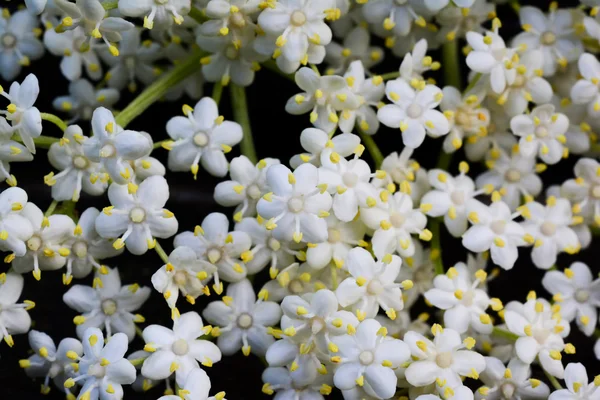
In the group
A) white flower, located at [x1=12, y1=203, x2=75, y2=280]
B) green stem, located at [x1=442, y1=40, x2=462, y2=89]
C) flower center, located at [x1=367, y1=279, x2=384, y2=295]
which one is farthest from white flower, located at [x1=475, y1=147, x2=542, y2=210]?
white flower, located at [x1=12, y1=203, x2=75, y2=280]

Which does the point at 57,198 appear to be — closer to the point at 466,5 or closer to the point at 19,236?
the point at 19,236

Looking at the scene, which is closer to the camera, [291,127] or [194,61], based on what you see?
[194,61]

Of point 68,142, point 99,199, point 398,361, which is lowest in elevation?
point 99,199

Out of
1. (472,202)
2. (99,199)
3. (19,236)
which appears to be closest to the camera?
(19,236)

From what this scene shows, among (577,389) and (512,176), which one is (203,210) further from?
(577,389)

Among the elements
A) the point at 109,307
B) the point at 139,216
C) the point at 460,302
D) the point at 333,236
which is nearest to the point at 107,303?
the point at 109,307

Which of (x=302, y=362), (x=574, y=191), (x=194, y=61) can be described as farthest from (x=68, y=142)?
(x=574, y=191)
